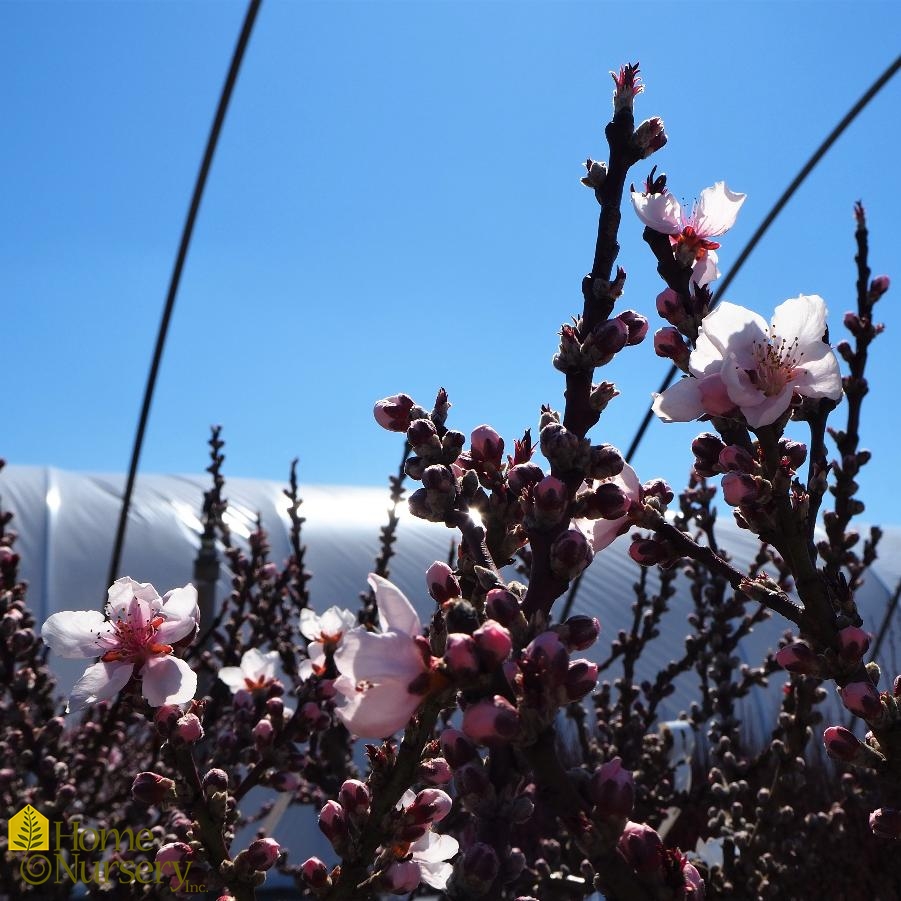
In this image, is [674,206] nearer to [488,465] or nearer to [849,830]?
[488,465]

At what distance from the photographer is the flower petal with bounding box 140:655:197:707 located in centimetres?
100

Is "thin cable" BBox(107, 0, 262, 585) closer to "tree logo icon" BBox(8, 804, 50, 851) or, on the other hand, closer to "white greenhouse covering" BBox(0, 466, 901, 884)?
"tree logo icon" BBox(8, 804, 50, 851)

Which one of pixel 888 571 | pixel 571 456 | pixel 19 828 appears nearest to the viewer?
pixel 571 456

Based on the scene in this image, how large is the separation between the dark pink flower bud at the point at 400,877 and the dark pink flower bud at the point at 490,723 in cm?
50

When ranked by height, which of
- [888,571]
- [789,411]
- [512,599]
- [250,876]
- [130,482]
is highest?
[888,571]

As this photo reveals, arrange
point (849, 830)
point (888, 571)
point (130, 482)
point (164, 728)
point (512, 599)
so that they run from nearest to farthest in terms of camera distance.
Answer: point (512, 599) < point (164, 728) < point (130, 482) < point (849, 830) < point (888, 571)

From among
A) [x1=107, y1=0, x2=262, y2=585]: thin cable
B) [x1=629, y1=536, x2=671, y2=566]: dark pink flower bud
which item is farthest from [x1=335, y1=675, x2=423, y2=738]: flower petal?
[x1=107, y1=0, x2=262, y2=585]: thin cable

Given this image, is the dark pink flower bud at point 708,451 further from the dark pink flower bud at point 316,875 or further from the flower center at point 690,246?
the dark pink flower bud at point 316,875

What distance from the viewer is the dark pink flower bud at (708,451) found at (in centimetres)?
105

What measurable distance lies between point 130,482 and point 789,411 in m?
3.00

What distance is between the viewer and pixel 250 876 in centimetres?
104

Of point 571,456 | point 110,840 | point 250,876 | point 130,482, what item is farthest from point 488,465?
point 130,482

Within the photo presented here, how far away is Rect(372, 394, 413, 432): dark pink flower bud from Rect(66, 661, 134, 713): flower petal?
451mm

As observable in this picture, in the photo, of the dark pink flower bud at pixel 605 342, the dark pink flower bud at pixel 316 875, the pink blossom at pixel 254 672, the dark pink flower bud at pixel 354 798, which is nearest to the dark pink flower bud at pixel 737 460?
the dark pink flower bud at pixel 605 342
